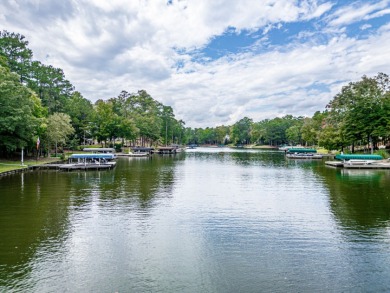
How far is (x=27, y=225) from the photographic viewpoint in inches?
626

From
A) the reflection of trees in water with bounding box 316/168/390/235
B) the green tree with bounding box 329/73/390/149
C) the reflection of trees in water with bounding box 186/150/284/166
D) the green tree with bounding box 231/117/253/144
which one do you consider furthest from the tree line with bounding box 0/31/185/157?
the green tree with bounding box 231/117/253/144

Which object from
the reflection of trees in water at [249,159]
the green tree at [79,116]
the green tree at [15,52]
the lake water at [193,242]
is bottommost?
the lake water at [193,242]

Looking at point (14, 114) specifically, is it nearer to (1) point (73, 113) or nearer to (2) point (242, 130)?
(1) point (73, 113)

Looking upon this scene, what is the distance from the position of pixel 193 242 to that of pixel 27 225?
8.53 meters

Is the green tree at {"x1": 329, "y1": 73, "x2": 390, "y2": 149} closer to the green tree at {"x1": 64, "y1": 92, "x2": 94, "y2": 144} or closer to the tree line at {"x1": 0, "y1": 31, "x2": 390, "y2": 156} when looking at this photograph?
the tree line at {"x1": 0, "y1": 31, "x2": 390, "y2": 156}

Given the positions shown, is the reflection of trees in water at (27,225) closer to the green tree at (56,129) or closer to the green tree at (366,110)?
the green tree at (56,129)

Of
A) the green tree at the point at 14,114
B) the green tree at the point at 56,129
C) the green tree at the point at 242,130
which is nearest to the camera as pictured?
the green tree at the point at 14,114

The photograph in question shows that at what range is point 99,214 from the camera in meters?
18.5

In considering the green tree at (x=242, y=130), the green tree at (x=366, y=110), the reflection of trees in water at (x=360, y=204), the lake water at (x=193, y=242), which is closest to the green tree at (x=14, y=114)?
the lake water at (x=193, y=242)

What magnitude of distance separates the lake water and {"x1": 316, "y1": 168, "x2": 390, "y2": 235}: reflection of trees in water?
0.07m

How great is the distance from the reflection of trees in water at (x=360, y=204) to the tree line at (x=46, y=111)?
36837 mm

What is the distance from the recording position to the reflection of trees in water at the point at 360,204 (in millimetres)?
16719

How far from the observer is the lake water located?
32.4 ft

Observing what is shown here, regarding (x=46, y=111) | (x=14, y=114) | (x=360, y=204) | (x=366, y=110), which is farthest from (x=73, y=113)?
(x=360, y=204)
